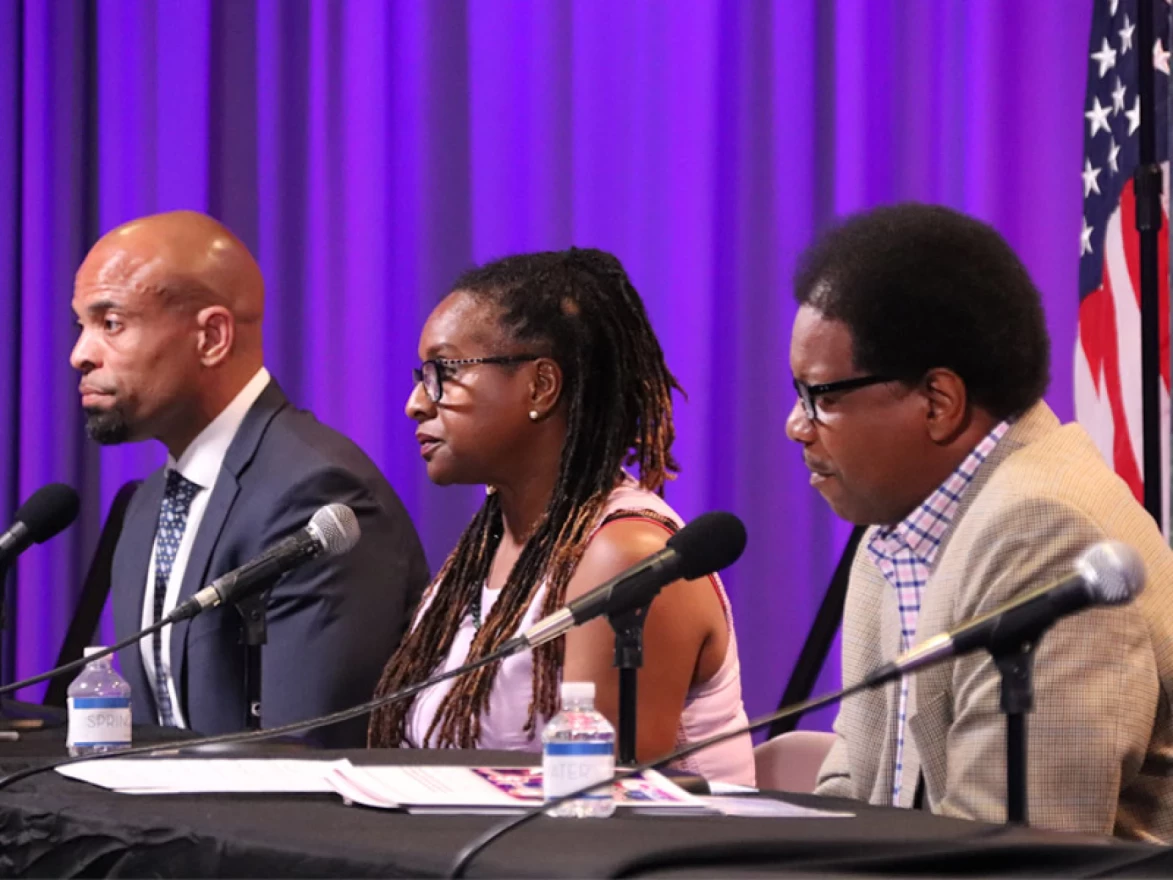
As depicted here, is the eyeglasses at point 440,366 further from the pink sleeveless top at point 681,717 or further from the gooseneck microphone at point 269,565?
the gooseneck microphone at point 269,565

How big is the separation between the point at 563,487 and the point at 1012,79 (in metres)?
1.91

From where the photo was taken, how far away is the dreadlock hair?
2877 mm

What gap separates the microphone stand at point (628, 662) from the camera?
185 cm

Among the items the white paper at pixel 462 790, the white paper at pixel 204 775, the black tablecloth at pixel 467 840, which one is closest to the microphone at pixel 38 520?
the white paper at pixel 204 775

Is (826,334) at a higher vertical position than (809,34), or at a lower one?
lower

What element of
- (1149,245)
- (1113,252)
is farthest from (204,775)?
(1113,252)

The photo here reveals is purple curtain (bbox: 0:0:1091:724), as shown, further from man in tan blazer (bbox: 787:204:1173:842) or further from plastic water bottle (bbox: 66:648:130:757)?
plastic water bottle (bbox: 66:648:130:757)

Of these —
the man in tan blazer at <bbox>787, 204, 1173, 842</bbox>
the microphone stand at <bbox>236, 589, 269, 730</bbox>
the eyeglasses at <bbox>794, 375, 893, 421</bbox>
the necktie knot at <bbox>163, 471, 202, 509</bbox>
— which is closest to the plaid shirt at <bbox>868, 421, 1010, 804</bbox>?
the man in tan blazer at <bbox>787, 204, 1173, 842</bbox>

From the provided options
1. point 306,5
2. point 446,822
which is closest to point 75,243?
point 306,5

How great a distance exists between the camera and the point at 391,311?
492 cm

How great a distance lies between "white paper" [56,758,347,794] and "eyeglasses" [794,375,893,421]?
2.41 feet

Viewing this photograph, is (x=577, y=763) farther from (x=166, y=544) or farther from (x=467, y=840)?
(x=166, y=544)

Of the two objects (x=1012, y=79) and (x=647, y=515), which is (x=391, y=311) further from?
(x=647, y=515)

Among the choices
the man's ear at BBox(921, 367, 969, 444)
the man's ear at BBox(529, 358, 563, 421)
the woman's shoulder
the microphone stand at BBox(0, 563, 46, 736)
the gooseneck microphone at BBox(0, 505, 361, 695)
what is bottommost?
the microphone stand at BBox(0, 563, 46, 736)
